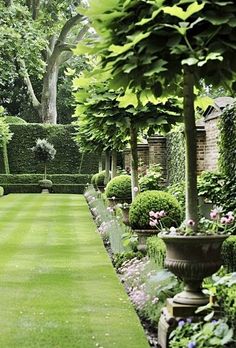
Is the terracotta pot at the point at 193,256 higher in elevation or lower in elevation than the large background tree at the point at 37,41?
lower

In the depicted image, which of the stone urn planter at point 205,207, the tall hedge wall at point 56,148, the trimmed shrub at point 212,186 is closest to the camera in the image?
the trimmed shrub at point 212,186

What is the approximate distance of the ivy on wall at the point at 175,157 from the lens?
12693 mm

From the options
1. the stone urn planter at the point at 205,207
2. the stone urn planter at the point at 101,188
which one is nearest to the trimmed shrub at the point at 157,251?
the stone urn planter at the point at 205,207

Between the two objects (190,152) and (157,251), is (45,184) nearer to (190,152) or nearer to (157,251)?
(157,251)

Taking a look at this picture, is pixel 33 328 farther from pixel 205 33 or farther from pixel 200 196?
pixel 200 196

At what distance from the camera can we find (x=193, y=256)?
446 cm

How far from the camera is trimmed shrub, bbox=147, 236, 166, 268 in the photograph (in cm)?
591

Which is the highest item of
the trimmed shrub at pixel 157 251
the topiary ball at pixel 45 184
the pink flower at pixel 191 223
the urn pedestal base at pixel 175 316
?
the pink flower at pixel 191 223

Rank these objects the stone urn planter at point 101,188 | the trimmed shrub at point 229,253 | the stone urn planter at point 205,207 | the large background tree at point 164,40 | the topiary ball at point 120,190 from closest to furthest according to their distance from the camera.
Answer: the large background tree at point 164,40 < the trimmed shrub at point 229,253 < the stone urn planter at point 205,207 < the topiary ball at point 120,190 < the stone urn planter at point 101,188

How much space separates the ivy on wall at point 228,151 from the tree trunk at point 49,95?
81.4 ft

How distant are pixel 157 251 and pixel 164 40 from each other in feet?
8.66

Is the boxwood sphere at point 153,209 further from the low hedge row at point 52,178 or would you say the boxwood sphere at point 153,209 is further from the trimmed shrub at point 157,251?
the low hedge row at point 52,178

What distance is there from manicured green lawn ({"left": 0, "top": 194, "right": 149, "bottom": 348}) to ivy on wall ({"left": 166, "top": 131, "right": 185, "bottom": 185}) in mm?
2153

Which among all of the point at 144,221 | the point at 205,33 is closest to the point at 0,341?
the point at 205,33
